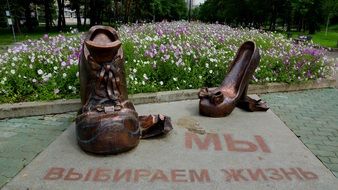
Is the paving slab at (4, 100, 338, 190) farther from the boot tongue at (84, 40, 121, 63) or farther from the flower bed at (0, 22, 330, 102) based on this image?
the flower bed at (0, 22, 330, 102)

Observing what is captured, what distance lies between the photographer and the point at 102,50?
3.43 metres

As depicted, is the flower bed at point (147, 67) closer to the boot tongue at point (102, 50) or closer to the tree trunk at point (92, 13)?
the boot tongue at point (102, 50)

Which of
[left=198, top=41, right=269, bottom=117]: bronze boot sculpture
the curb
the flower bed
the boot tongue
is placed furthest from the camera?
the flower bed

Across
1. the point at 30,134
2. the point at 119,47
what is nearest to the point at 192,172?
the point at 119,47

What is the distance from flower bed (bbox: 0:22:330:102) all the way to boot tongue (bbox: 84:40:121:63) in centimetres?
178

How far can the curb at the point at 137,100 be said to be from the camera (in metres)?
4.68

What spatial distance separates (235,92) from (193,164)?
173cm

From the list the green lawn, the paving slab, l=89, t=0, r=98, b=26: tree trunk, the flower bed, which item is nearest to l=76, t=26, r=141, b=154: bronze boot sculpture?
the paving slab

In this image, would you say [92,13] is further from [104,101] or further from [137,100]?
[104,101]

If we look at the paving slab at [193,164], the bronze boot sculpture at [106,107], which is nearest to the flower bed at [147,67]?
the paving slab at [193,164]

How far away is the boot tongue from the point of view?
3.41m

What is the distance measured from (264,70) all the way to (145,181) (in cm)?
426

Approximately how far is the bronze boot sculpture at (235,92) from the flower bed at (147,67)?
112cm

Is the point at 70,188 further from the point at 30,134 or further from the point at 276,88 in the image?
the point at 276,88
